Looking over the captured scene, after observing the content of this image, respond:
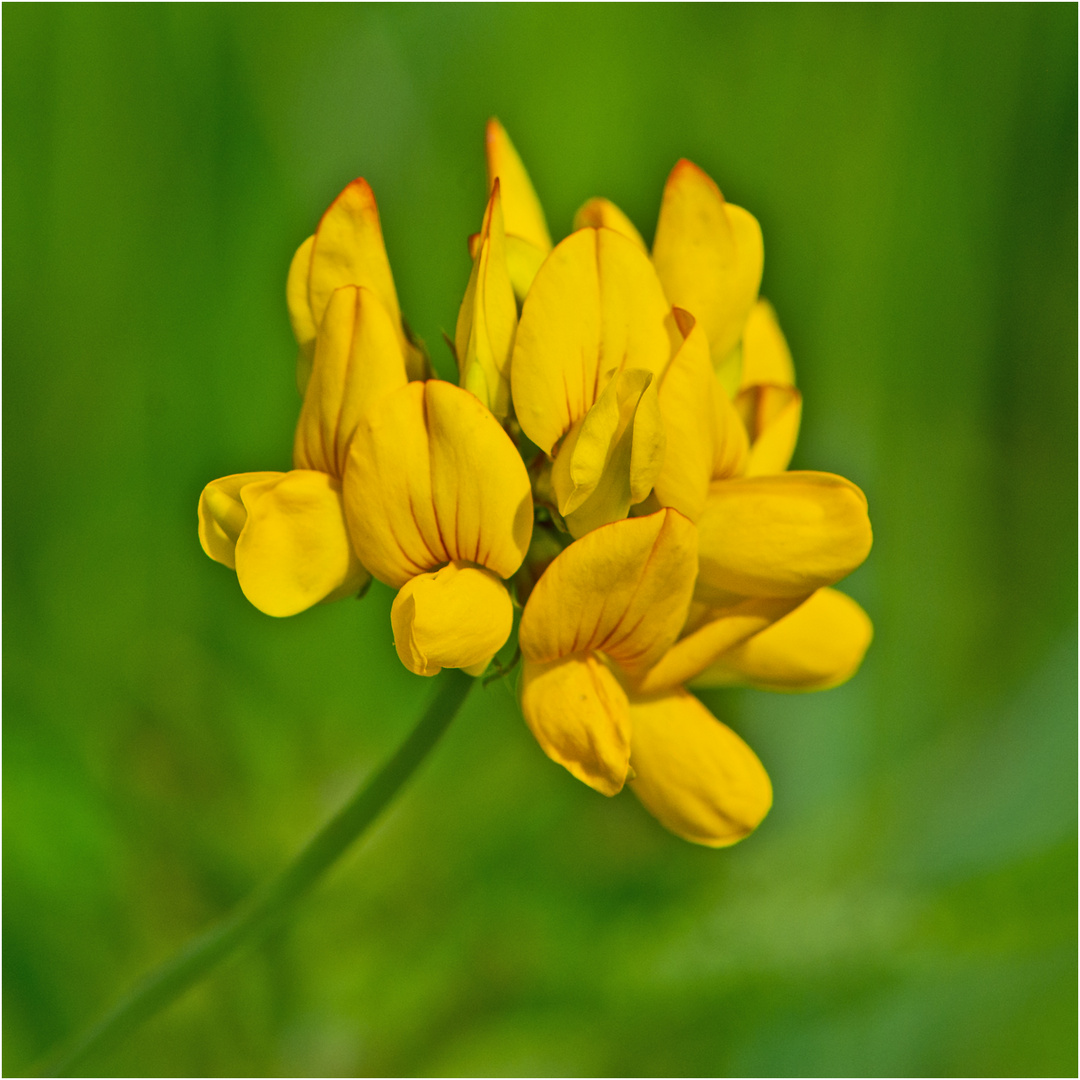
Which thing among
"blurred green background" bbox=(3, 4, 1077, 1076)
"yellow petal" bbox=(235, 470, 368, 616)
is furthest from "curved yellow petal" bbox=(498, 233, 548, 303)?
"blurred green background" bbox=(3, 4, 1077, 1076)

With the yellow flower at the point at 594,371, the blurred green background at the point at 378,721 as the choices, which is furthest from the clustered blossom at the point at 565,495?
the blurred green background at the point at 378,721

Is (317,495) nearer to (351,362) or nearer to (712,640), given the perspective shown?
(351,362)

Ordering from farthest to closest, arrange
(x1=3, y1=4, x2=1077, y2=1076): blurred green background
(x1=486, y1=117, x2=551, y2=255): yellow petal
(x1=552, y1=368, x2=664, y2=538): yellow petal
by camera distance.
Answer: (x1=3, y1=4, x2=1077, y2=1076): blurred green background → (x1=486, y1=117, x2=551, y2=255): yellow petal → (x1=552, y1=368, x2=664, y2=538): yellow petal

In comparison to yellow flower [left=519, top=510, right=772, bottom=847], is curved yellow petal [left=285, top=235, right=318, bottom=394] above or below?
above

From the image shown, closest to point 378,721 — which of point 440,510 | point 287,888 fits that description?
point 287,888

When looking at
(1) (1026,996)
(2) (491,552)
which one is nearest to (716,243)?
(2) (491,552)

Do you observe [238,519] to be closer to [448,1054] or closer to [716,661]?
[716,661]

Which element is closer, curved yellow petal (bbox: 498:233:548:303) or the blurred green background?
curved yellow petal (bbox: 498:233:548:303)

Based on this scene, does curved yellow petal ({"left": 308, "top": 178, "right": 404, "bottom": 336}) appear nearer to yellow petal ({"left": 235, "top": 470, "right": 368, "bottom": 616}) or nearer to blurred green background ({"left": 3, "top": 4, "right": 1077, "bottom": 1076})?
yellow petal ({"left": 235, "top": 470, "right": 368, "bottom": 616})
